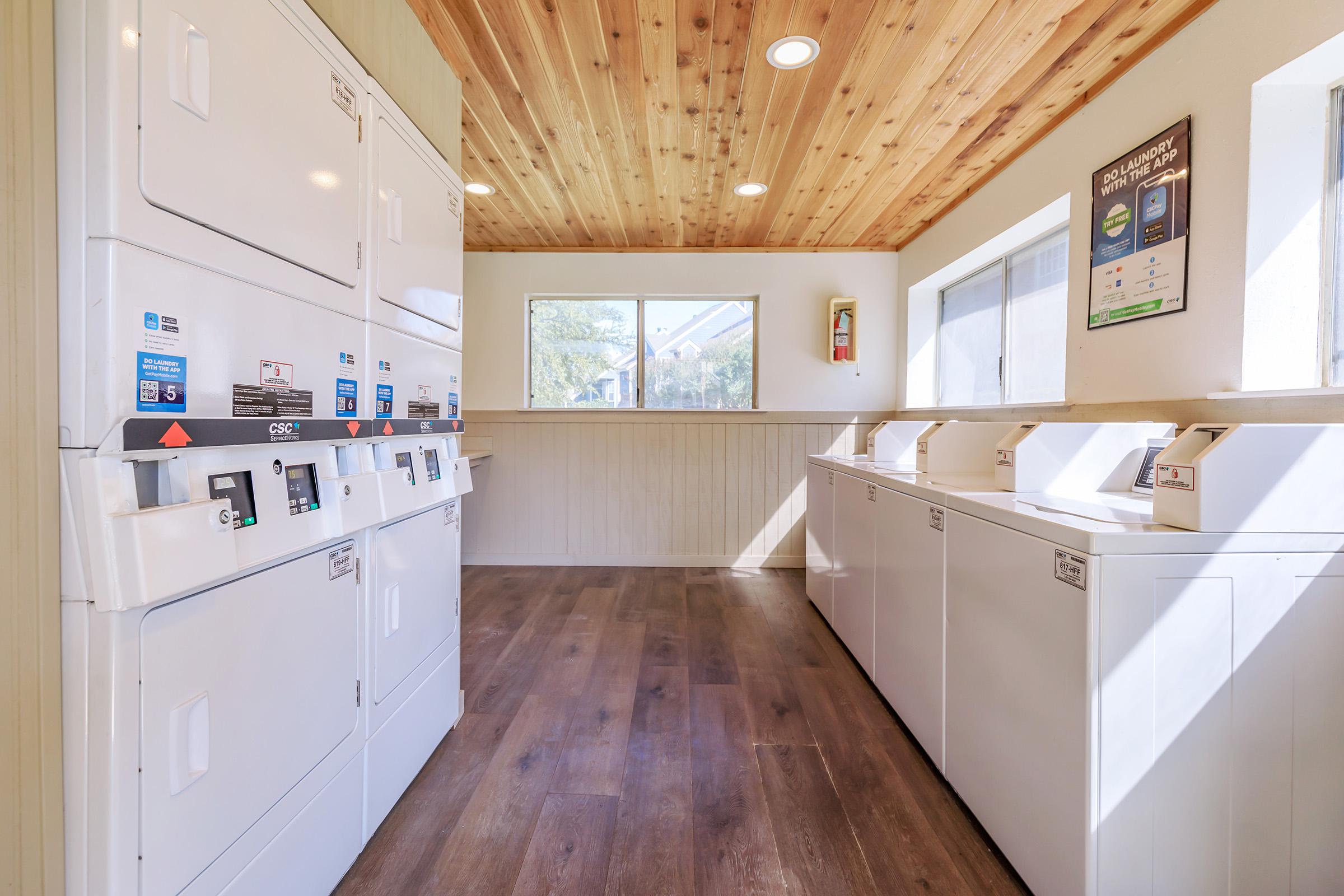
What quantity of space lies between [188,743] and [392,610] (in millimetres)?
672

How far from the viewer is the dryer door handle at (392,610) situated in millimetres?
1557

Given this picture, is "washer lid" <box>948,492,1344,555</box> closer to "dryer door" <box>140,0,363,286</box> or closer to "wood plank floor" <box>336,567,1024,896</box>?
"wood plank floor" <box>336,567,1024,896</box>

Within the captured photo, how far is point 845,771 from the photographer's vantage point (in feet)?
5.91

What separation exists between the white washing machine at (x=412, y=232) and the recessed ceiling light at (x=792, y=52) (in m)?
1.19

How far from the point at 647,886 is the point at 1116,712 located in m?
1.09

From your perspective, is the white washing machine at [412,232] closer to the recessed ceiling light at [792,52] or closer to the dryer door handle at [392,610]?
the dryer door handle at [392,610]

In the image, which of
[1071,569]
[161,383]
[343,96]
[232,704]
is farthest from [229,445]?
[1071,569]

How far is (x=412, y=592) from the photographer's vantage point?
67.2 inches

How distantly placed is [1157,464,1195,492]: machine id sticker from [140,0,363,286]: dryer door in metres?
1.83

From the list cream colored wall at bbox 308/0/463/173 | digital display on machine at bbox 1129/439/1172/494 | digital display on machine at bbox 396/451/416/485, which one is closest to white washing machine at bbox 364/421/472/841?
digital display on machine at bbox 396/451/416/485

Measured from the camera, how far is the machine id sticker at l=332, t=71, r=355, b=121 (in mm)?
1293

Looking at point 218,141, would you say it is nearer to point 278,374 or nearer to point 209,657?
point 278,374

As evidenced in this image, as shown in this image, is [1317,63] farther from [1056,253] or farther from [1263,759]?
[1263,759]

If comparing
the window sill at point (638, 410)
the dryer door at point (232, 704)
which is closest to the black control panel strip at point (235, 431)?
the dryer door at point (232, 704)
